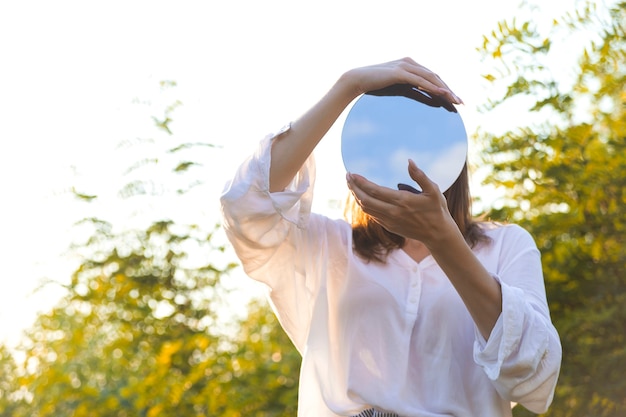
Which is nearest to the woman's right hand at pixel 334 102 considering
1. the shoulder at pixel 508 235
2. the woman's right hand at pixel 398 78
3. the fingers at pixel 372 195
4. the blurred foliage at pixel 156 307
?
the woman's right hand at pixel 398 78

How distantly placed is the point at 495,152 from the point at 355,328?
4.30 ft

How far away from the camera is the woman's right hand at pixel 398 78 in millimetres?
1836

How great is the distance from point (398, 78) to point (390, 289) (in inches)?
18.8

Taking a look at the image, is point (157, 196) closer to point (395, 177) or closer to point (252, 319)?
point (252, 319)

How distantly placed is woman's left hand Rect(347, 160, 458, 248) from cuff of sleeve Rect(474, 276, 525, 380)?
7.2 inches

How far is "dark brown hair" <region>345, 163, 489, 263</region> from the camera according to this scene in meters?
2.10

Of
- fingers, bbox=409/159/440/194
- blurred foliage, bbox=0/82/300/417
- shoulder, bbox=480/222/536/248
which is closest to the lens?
fingers, bbox=409/159/440/194

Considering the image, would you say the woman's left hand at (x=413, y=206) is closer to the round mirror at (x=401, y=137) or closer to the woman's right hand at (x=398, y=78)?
the round mirror at (x=401, y=137)

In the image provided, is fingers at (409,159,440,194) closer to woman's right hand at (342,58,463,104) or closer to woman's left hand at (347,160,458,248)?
woman's left hand at (347,160,458,248)

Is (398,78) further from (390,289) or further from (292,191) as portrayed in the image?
(390,289)

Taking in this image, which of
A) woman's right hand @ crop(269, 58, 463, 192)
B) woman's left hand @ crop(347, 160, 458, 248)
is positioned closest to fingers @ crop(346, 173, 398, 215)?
woman's left hand @ crop(347, 160, 458, 248)

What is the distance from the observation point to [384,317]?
76.9 inches

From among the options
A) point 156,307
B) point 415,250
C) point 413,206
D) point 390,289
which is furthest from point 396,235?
point 156,307

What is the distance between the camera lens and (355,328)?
197 cm
